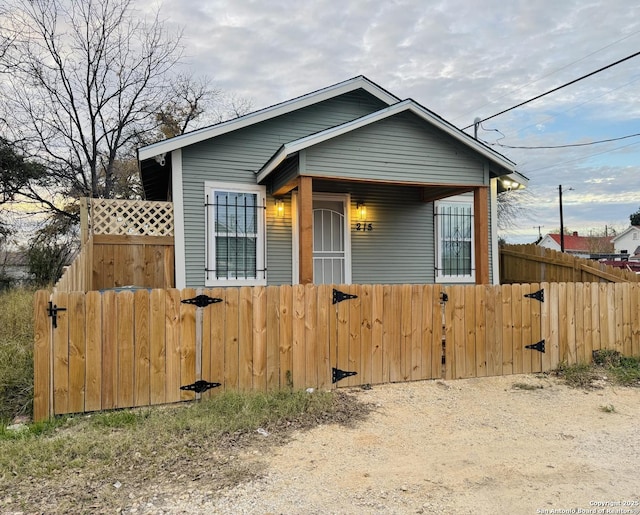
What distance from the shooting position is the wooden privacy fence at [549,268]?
8.91 meters

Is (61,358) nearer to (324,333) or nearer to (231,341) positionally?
(231,341)

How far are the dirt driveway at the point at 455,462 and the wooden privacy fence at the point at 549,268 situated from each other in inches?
199

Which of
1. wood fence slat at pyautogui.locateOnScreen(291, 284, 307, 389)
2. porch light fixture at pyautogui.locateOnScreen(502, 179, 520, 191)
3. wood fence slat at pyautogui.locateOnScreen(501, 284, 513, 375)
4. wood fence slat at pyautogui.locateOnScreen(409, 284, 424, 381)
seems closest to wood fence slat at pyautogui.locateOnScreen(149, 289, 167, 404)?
wood fence slat at pyautogui.locateOnScreen(291, 284, 307, 389)

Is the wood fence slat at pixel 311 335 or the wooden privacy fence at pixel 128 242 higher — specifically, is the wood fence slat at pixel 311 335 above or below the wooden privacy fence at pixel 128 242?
below

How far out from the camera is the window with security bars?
953 centimetres

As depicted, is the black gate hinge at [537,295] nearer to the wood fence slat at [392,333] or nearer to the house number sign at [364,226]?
the wood fence slat at [392,333]

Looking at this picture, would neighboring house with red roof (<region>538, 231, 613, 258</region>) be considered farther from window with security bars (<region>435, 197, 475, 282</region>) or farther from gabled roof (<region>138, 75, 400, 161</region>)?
gabled roof (<region>138, 75, 400, 161</region>)

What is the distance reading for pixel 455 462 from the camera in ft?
10.2

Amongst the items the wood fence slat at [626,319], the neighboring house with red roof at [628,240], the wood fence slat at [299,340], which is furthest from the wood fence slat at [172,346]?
the neighboring house with red roof at [628,240]

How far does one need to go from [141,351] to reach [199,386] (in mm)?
681

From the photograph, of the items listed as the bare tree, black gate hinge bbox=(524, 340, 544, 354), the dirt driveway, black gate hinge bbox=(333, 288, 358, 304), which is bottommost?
the dirt driveway

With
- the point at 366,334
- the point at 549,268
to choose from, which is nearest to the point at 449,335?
the point at 366,334

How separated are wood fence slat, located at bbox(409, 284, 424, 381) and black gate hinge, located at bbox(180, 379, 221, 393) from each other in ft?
7.86

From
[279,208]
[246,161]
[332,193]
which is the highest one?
[246,161]
